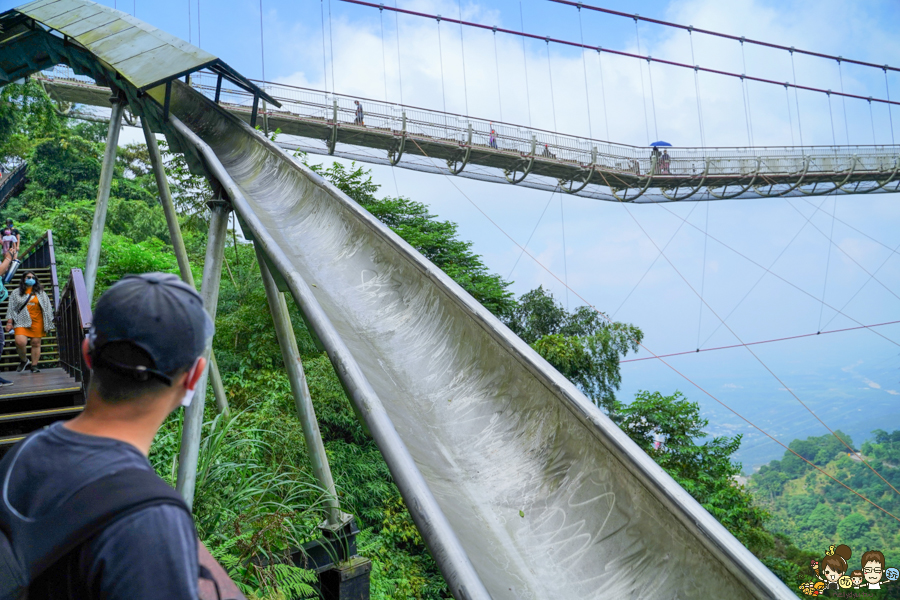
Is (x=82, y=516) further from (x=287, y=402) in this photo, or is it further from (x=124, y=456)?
(x=287, y=402)

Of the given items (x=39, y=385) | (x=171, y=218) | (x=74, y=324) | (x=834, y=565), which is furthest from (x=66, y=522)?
(x=834, y=565)

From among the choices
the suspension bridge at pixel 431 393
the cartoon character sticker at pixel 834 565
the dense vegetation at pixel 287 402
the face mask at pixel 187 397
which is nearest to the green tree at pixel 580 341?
the dense vegetation at pixel 287 402

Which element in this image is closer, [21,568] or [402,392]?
[21,568]

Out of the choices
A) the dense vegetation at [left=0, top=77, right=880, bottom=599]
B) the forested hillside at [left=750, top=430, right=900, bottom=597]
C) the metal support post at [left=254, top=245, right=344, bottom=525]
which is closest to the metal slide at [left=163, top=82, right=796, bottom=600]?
the metal support post at [left=254, top=245, right=344, bottom=525]

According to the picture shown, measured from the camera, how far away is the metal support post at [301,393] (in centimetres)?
497

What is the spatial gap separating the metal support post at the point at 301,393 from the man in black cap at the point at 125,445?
4.26 metres

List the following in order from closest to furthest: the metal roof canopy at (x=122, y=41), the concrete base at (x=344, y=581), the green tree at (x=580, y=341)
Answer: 1. the concrete base at (x=344, y=581)
2. the metal roof canopy at (x=122, y=41)
3. the green tree at (x=580, y=341)

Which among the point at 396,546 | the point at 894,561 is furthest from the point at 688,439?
the point at 894,561

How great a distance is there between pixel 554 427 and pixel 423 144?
612 inches

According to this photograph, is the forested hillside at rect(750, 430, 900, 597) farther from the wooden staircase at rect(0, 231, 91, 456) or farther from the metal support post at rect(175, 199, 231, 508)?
the wooden staircase at rect(0, 231, 91, 456)

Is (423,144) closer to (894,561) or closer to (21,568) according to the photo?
(21,568)

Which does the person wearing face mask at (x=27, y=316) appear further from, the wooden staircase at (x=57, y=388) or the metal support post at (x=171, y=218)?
the metal support post at (x=171, y=218)

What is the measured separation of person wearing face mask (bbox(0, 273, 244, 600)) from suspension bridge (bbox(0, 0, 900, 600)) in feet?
3.12

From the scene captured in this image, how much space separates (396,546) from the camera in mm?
10195
